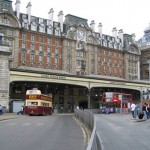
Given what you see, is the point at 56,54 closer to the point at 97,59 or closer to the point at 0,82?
the point at 97,59

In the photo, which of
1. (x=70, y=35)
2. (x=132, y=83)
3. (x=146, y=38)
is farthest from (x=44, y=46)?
(x=146, y=38)

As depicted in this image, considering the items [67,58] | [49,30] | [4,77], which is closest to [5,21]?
[49,30]

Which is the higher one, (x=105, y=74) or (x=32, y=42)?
(x=32, y=42)

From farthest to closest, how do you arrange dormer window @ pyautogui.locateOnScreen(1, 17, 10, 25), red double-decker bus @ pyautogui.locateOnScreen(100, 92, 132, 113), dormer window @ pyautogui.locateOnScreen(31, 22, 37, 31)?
dormer window @ pyautogui.locateOnScreen(31, 22, 37, 31) → dormer window @ pyautogui.locateOnScreen(1, 17, 10, 25) → red double-decker bus @ pyautogui.locateOnScreen(100, 92, 132, 113)

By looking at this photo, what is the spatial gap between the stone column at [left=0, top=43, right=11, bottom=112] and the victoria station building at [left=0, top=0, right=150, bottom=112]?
4943mm

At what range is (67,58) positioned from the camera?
3642 inches

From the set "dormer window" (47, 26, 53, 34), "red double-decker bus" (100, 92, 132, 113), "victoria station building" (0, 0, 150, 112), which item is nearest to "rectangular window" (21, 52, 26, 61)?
"victoria station building" (0, 0, 150, 112)

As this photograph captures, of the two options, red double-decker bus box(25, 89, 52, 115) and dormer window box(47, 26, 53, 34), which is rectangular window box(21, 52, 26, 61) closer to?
dormer window box(47, 26, 53, 34)

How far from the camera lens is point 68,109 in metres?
84.6

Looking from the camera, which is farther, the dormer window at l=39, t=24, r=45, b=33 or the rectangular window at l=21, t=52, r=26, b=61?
the dormer window at l=39, t=24, r=45, b=33

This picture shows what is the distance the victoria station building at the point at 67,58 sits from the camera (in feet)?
246

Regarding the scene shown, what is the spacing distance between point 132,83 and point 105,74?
66.1ft

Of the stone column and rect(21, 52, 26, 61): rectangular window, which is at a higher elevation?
rect(21, 52, 26, 61): rectangular window

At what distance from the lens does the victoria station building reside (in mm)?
74875
